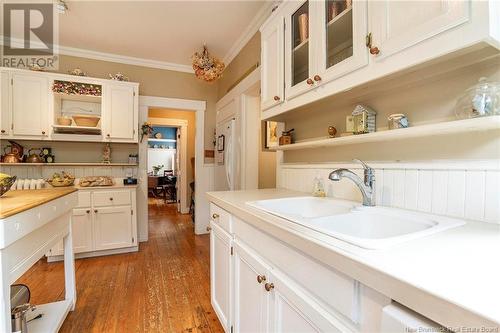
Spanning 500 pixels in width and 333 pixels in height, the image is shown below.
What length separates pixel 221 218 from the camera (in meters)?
1.51

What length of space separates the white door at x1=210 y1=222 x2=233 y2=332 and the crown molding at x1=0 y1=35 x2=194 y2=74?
2966 mm

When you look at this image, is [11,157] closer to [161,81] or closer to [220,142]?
[161,81]

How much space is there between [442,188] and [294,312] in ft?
2.41

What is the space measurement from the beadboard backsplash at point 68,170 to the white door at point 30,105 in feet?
1.52

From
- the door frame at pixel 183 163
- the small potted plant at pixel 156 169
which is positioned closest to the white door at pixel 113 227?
the door frame at pixel 183 163

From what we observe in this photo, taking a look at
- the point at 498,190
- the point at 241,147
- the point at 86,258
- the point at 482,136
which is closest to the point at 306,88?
the point at 482,136

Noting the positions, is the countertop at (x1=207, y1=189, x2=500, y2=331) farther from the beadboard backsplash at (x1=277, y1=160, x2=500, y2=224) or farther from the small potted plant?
the small potted plant

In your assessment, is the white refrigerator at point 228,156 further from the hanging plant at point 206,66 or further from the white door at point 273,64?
the white door at point 273,64

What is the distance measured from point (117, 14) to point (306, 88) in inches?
92.3

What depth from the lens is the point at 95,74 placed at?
3322mm

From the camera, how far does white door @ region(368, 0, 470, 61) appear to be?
28.3 inches

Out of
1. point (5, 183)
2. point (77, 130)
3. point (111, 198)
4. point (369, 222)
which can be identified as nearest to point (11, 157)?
Answer: point (77, 130)

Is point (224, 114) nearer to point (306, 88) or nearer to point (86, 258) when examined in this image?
point (306, 88)

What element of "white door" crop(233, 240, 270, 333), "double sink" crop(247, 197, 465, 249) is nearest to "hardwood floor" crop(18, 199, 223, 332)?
"white door" crop(233, 240, 270, 333)
